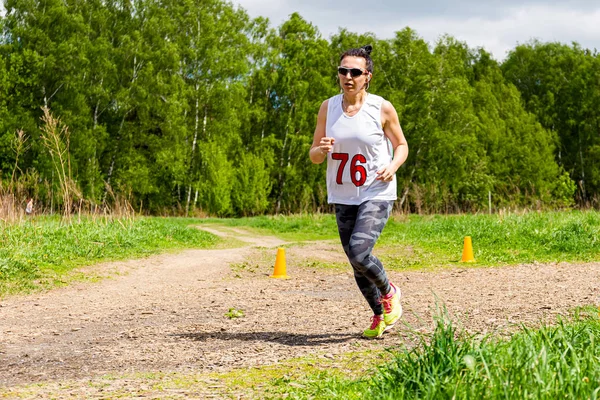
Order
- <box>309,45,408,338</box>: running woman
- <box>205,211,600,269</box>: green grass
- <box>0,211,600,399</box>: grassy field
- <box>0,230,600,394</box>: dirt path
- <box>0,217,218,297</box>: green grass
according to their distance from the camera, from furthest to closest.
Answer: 1. <box>205,211,600,269</box>: green grass
2. <box>0,217,218,297</box>: green grass
3. <box>309,45,408,338</box>: running woman
4. <box>0,230,600,394</box>: dirt path
5. <box>0,211,600,399</box>: grassy field

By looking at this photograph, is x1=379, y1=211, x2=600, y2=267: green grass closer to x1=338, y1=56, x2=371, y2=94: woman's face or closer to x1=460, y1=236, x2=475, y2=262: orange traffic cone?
x1=460, y1=236, x2=475, y2=262: orange traffic cone

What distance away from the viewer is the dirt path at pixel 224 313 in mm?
4965

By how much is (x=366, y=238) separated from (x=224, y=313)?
246 cm

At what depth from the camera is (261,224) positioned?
989 inches

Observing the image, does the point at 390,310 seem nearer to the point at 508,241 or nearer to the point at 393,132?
the point at 393,132

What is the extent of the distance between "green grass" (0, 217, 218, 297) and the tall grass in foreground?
20.7 ft

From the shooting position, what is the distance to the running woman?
507 centimetres

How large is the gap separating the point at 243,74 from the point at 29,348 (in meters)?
34.8

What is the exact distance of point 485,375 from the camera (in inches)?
123

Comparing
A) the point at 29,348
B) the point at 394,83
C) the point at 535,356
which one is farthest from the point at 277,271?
the point at 394,83

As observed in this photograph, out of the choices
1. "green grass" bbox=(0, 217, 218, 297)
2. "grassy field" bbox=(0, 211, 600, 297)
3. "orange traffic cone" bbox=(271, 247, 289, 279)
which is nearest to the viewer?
"green grass" bbox=(0, 217, 218, 297)

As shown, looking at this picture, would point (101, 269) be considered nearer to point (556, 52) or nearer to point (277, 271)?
point (277, 271)

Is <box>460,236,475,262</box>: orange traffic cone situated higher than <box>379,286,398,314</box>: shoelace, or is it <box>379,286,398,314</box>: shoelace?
<box>379,286,398,314</box>: shoelace

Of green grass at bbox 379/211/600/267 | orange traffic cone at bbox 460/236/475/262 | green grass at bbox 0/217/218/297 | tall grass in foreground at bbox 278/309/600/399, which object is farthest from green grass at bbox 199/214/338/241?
tall grass in foreground at bbox 278/309/600/399
